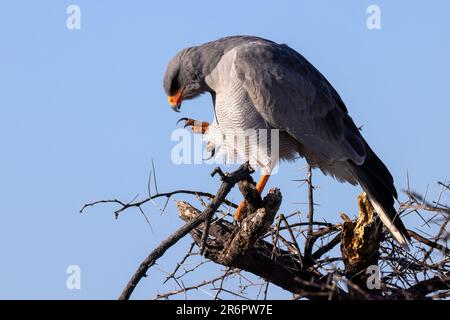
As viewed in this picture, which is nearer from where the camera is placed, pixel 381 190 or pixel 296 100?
pixel 381 190

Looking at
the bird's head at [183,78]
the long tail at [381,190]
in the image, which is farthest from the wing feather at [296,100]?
the bird's head at [183,78]

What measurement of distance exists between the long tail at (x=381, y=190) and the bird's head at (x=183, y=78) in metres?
1.92

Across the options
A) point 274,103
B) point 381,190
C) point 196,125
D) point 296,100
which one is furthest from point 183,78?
point 381,190

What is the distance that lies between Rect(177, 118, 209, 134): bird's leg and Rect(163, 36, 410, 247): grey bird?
0.03 ft

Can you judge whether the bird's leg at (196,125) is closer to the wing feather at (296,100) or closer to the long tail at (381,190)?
the wing feather at (296,100)

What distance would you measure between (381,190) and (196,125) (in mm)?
2026

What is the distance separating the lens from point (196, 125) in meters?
9.70

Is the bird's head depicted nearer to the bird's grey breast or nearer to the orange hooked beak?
the orange hooked beak

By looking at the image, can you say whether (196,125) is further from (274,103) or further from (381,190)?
(381,190)

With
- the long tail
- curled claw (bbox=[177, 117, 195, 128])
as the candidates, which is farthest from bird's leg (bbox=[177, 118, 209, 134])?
the long tail

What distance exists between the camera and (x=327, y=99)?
10.2m

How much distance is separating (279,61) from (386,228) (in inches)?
96.0

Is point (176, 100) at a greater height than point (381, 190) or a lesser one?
greater
